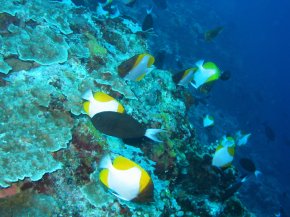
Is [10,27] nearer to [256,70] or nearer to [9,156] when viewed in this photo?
[9,156]

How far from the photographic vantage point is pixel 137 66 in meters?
3.53

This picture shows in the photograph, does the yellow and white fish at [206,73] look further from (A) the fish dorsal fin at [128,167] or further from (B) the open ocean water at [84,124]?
(A) the fish dorsal fin at [128,167]

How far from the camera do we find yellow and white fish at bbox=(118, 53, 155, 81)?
346 cm

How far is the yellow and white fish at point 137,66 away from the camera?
3.46 meters

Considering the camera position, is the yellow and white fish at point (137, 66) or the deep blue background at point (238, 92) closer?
the yellow and white fish at point (137, 66)

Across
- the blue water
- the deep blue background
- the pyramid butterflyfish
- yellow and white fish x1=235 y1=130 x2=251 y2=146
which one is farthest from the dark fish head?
the blue water

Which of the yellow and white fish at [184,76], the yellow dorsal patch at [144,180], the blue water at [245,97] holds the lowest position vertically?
the blue water at [245,97]

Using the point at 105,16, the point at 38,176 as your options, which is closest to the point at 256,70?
the point at 105,16

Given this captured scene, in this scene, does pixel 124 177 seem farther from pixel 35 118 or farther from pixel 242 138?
pixel 242 138

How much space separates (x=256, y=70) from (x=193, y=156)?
38.4m

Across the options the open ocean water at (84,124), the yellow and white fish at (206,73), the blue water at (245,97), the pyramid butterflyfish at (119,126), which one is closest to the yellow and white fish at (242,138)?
the open ocean water at (84,124)

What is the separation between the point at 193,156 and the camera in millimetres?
4840

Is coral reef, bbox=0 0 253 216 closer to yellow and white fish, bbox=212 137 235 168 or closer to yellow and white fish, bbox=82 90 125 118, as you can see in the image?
yellow and white fish, bbox=212 137 235 168

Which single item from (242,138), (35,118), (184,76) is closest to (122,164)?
(35,118)
